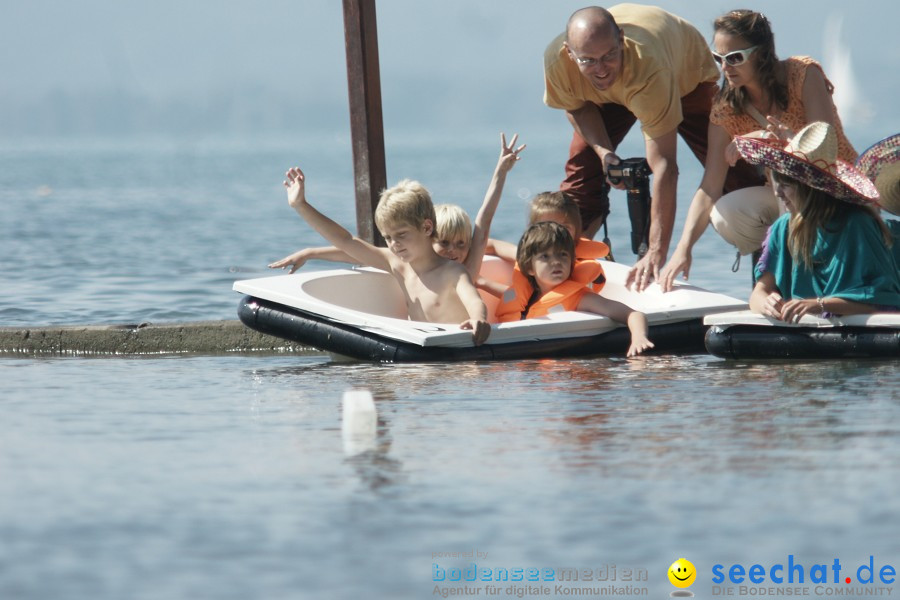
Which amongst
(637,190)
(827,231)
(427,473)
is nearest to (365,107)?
(637,190)

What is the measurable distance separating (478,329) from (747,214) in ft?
5.16

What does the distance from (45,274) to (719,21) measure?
806 centimetres

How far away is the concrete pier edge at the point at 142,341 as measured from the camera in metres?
7.67

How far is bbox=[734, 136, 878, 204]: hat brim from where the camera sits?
19.8 feet

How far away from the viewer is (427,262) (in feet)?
23.3

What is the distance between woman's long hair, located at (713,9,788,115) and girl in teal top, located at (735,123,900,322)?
65 cm

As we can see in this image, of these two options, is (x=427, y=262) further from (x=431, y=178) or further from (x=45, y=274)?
(x=431, y=178)

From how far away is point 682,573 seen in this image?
330 centimetres

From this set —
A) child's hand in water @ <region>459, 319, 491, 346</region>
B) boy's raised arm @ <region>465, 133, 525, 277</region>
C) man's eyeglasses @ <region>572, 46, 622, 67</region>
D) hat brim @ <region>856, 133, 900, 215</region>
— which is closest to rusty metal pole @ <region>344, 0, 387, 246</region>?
boy's raised arm @ <region>465, 133, 525, 277</region>

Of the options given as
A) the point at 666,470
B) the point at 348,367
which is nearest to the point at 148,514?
the point at 666,470

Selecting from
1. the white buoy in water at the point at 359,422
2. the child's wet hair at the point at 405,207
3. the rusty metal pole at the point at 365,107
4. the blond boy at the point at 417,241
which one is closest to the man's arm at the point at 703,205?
the blond boy at the point at 417,241

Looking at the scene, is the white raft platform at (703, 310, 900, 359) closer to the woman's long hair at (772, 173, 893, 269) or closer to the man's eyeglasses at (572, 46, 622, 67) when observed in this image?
the woman's long hair at (772, 173, 893, 269)

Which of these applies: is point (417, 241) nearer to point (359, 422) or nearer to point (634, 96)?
point (634, 96)

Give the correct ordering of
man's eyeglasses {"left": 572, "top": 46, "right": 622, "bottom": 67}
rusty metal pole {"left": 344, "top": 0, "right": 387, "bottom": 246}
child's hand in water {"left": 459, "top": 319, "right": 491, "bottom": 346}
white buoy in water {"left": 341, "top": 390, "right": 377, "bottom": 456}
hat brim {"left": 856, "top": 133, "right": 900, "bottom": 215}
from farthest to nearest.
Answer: rusty metal pole {"left": 344, "top": 0, "right": 387, "bottom": 246}, man's eyeglasses {"left": 572, "top": 46, "right": 622, "bottom": 67}, hat brim {"left": 856, "top": 133, "right": 900, "bottom": 215}, child's hand in water {"left": 459, "top": 319, "right": 491, "bottom": 346}, white buoy in water {"left": 341, "top": 390, "right": 377, "bottom": 456}
